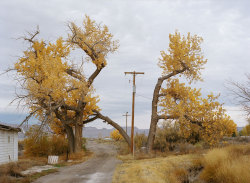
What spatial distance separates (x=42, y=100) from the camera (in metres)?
25.0

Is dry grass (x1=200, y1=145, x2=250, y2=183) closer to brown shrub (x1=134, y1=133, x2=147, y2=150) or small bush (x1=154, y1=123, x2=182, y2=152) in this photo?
small bush (x1=154, y1=123, x2=182, y2=152)

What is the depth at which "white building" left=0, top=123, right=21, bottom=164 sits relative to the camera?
2158 centimetres

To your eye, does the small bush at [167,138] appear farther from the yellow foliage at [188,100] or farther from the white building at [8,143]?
the white building at [8,143]

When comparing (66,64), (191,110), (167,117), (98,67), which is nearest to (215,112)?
(191,110)

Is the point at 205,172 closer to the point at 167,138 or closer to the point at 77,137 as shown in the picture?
the point at 77,137

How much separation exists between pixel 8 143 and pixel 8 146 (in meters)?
0.25

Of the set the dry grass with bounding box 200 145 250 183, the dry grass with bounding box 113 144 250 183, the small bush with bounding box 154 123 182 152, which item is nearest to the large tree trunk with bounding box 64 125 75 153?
the small bush with bounding box 154 123 182 152

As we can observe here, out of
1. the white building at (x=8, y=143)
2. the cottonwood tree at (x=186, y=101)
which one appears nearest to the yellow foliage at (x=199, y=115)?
the cottonwood tree at (x=186, y=101)

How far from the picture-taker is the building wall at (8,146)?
21.6 meters

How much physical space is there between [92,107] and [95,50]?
5.99 meters

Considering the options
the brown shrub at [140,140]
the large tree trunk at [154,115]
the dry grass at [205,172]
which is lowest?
the brown shrub at [140,140]

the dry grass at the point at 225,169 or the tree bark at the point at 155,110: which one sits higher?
the tree bark at the point at 155,110

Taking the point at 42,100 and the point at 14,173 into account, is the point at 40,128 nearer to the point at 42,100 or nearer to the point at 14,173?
the point at 42,100

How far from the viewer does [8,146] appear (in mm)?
22812
